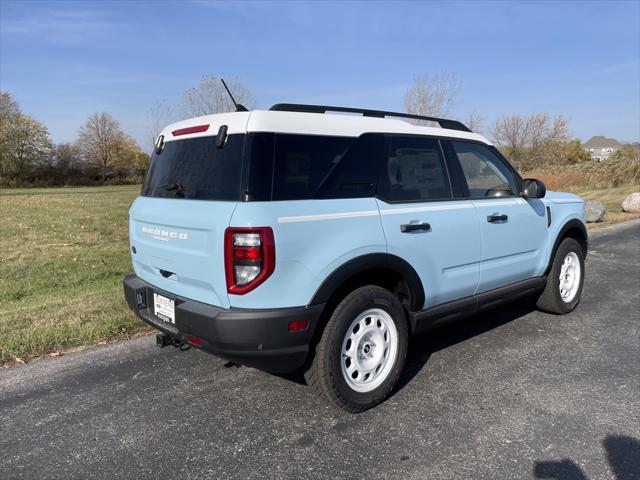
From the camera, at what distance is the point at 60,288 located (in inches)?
272

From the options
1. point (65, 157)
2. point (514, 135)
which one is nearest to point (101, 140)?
point (65, 157)

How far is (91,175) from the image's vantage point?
191 ft

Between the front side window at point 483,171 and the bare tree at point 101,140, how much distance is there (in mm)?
73331

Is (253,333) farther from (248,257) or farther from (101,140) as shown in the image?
(101,140)

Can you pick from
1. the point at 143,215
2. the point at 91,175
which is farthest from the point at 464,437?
the point at 91,175

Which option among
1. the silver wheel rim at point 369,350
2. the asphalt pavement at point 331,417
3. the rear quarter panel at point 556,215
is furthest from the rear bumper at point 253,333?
the rear quarter panel at point 556,215

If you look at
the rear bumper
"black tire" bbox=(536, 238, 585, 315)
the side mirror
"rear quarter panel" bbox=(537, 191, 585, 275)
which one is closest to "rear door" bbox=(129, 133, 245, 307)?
the rear bumper

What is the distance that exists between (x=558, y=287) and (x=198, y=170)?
392 centimetres

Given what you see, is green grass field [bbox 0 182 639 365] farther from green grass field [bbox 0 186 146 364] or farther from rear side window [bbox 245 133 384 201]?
rear side window [bbox 245 133 384 201]

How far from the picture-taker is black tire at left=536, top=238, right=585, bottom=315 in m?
5.06

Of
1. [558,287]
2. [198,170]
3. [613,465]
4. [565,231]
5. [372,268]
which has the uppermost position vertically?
[198,170]

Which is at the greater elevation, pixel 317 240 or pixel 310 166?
pixel 310 166

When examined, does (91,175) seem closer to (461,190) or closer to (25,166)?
(25,166)

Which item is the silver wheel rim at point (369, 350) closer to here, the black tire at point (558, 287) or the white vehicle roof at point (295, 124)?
the white vehicle roof at point (295, 124)
